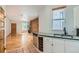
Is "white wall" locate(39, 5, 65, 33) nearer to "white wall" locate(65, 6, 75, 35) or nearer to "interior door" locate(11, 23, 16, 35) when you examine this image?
"white wall" locate(65, 6, 75, 35)

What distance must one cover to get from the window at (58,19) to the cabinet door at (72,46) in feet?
3.08

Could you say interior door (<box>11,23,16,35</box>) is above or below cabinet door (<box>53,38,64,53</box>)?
above

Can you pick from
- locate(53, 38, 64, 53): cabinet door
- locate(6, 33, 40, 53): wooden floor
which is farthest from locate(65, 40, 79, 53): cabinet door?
locate(6, 33, 40, 53): wooden floor

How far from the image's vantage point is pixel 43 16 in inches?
156

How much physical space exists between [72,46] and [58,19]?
1.23m

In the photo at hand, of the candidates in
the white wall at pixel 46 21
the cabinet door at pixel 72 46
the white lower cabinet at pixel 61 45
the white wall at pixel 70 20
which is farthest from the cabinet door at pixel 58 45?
the white wall at pixel 46 21

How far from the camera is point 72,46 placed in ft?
8.39

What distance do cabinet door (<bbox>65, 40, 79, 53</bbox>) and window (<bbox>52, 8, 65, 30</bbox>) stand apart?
94cm

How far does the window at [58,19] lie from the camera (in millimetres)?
3584

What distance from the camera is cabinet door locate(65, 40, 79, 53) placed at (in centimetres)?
243

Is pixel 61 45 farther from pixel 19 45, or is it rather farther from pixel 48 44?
pixel 19 45

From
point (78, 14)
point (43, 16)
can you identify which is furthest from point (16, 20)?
point (78, 14)
